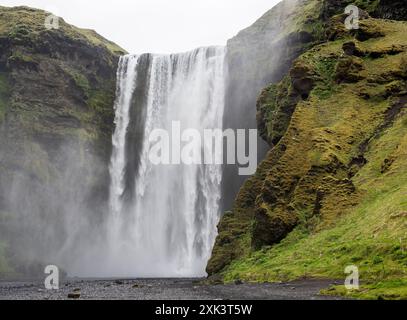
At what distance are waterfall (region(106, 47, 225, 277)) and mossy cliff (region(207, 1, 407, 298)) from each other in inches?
881

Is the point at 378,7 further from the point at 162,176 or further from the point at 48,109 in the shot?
the point at 48,109

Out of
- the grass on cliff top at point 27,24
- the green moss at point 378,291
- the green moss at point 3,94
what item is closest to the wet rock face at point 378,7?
the green moss at point 378,291

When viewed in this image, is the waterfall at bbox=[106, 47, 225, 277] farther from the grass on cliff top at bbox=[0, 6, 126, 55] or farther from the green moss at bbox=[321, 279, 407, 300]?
the green moss at bbox=[321, 279, 407, 300]

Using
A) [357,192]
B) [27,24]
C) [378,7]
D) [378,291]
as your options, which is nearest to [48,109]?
[27,24]

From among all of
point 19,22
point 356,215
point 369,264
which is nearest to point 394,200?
point 356,215

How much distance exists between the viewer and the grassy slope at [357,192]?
956 inches

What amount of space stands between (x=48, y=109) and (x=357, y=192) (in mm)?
58298

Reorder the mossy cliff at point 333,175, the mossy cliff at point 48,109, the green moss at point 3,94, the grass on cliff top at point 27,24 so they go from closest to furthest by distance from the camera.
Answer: the mossy cliff at point 333,175
the mossy cliff at point 48,109
the green moss at point 3,94
the grass on cliff top at point 27,24

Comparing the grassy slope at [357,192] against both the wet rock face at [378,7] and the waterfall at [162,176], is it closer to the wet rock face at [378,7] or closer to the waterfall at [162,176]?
the wet rock face at [378,7]

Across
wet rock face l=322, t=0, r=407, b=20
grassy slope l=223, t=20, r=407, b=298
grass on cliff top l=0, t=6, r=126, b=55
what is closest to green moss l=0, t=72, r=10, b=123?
grass on cliff top l=0, t=6, r=126, b=55

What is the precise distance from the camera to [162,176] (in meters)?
77.6

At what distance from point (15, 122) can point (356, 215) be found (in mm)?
59889

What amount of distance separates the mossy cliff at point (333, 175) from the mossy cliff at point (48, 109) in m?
36.9

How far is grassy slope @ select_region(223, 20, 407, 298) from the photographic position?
24.3 meters
